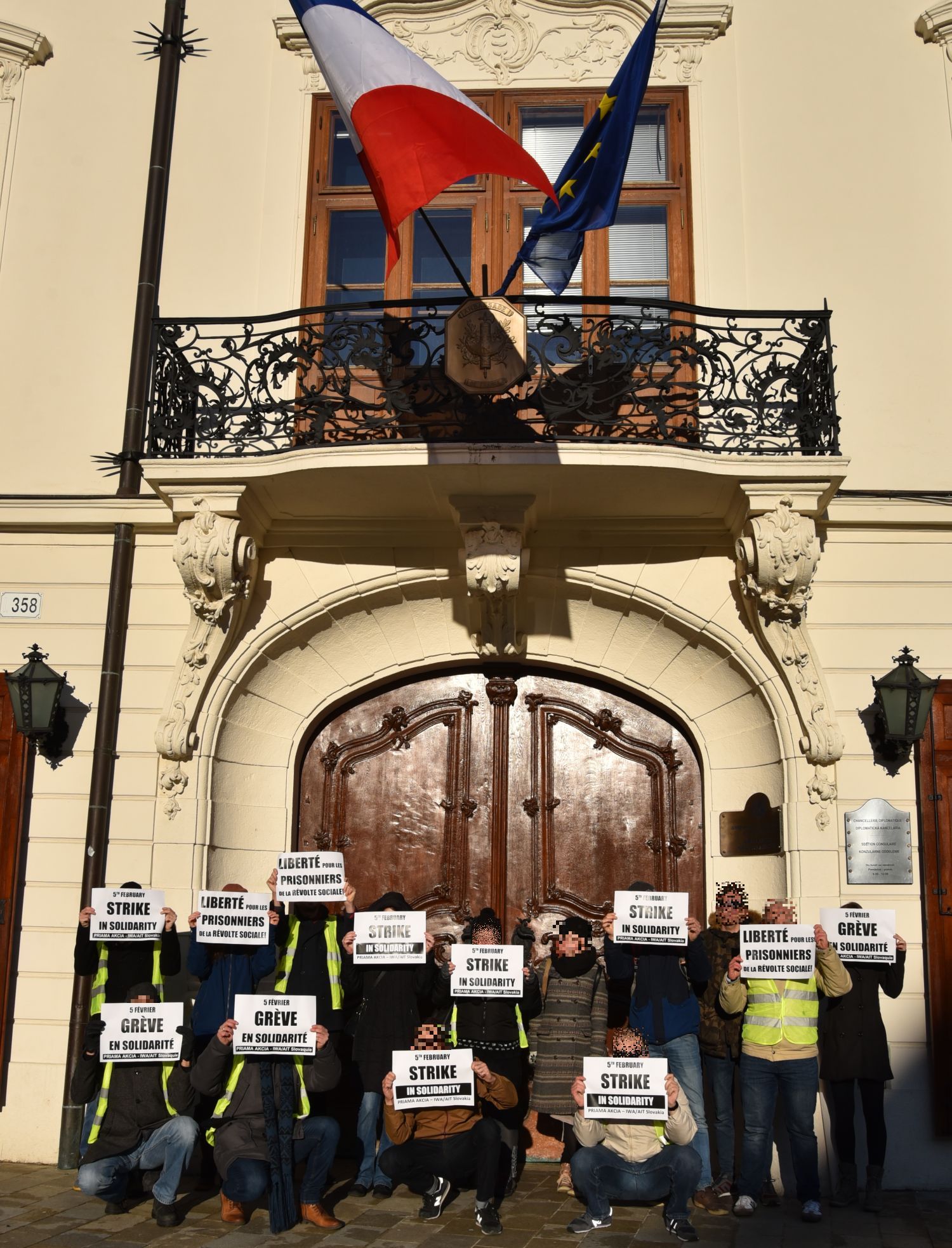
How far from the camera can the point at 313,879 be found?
6531 millimetres

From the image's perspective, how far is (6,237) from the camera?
28.3ft

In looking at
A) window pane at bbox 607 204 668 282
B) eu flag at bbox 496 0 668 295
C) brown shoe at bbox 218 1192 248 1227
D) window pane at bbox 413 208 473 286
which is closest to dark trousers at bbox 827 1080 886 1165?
brown shoe at bbox 218 1192 248 1227

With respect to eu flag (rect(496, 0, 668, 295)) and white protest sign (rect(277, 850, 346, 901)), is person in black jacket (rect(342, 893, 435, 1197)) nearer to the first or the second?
white protest sign (rect(277, 850, 346, 901))

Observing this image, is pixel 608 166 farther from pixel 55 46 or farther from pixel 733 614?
pixel 55 46

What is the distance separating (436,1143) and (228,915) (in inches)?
59.2

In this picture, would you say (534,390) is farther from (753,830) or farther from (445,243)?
(753,830)

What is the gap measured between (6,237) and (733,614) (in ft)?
18.2

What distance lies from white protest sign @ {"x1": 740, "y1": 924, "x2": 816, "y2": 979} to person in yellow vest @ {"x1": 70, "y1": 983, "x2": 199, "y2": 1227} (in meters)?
2.81

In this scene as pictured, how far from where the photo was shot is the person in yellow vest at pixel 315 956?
645 cm

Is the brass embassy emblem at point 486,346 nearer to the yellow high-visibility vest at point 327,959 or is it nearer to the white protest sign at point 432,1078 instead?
the yellow high-visibility vest at point 327,959

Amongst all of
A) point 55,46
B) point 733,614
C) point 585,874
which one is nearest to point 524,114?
point 55,46

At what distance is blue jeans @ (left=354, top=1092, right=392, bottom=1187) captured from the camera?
6.51m

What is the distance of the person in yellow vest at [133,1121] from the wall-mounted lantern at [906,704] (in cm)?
425

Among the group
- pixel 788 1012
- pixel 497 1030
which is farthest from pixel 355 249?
pixel 788 1012
